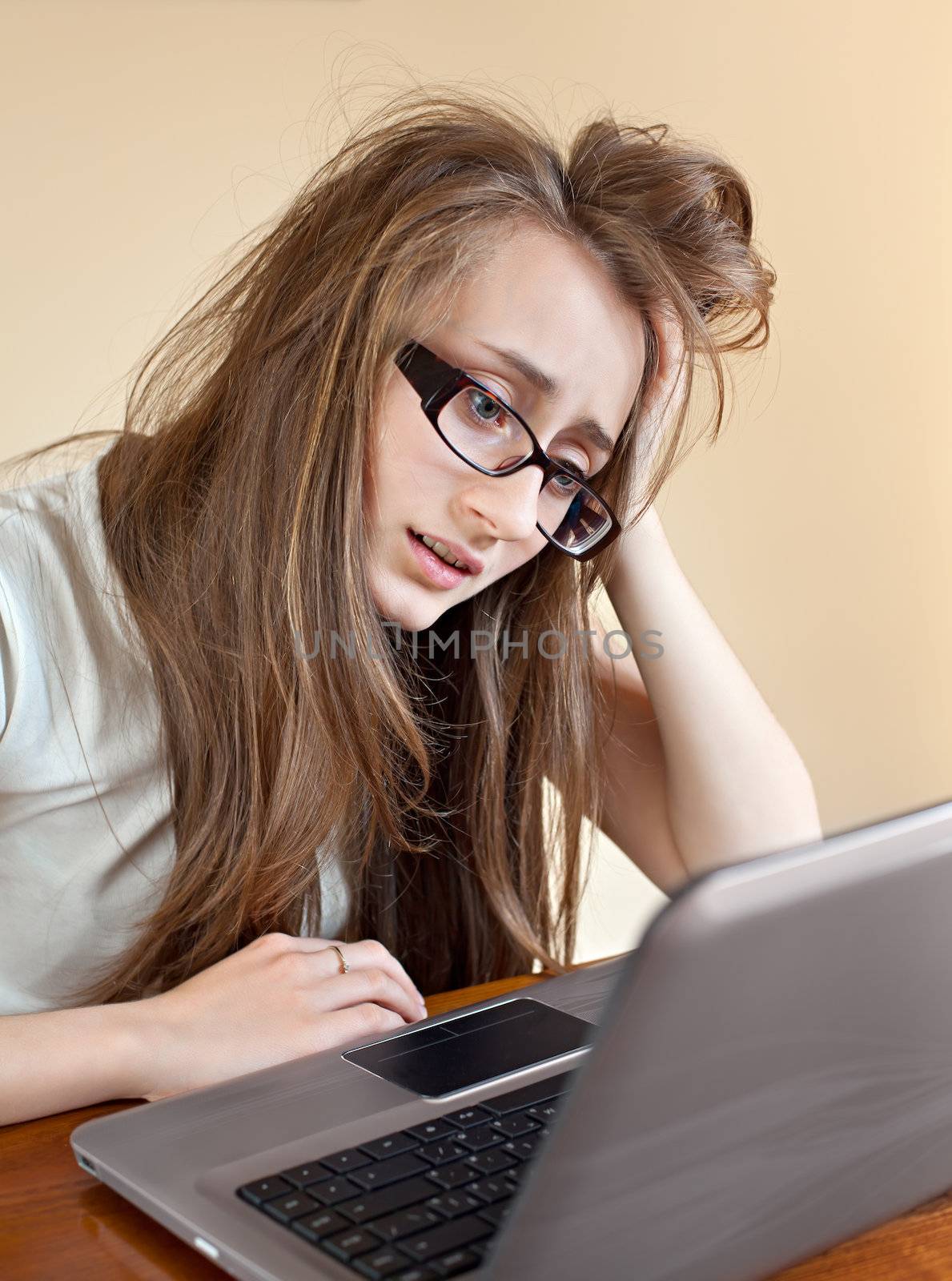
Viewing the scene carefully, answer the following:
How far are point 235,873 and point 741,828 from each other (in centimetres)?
50

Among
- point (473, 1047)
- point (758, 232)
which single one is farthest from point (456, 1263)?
point (758, 232)

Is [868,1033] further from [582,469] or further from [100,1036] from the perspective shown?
[582,469]

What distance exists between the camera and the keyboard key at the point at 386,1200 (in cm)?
50

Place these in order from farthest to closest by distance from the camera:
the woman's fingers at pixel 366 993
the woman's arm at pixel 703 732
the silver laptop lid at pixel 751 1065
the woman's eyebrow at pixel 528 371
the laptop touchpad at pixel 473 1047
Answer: the woman's arm at pixel 703 732
the woman's eyebrow at pixel 528 371
the woman's fingers at pixel 366 993
the laptop touchpad at pixel 473 1047
the silver laptop lid at pixel 751 1065

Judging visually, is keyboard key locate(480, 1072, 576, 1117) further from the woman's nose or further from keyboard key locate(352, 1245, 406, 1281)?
the woman's nose

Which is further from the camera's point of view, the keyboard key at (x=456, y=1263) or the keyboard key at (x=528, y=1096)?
the keyboard key at (x=528, y=1096)

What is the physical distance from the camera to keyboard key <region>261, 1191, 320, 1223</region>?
1.65 ft

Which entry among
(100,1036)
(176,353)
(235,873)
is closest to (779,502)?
(176,353)

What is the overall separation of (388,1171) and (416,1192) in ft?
0.08

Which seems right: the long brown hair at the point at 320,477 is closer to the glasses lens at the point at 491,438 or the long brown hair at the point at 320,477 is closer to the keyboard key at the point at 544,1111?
the glasses lens at the point at 491,438

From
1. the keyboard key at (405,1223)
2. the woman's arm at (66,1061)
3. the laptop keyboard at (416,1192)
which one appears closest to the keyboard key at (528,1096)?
the laptop keyboard at (416,1192)

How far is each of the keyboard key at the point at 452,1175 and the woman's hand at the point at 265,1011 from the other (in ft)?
0.72

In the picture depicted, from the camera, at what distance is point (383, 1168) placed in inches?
21.1

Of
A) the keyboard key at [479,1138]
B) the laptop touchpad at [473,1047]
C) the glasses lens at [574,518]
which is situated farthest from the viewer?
the glasses lens at [574,518]
